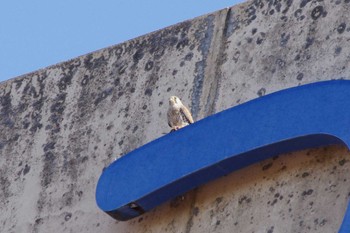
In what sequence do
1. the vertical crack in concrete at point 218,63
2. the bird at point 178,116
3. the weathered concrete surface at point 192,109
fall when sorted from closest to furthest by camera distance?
the weathered concrete surface at point 192,109 → the bird at point 178,116 → the vertical crack in concrete at point 218,63

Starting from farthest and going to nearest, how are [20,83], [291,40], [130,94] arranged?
[20,83]
[130,94]
[291,40]

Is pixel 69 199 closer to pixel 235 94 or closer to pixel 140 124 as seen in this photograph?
pixel 140 124

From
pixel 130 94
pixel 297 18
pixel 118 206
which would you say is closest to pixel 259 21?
pixel 297 18

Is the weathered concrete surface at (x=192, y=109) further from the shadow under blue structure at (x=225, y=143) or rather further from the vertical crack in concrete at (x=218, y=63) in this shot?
the shadow under blue structure at (x=225, y=143)

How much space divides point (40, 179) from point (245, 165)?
1215mm

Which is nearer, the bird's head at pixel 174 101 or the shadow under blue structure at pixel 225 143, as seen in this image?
the shadow under blue structure at pixel 225 143

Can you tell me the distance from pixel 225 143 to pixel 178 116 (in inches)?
14.2

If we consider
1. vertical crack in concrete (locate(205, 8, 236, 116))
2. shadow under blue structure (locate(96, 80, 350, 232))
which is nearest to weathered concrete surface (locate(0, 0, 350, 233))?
vertical crack in concrete (locate(205, 8, 236, 116))

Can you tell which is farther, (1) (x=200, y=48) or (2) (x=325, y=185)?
(1) (x=200, y=48)

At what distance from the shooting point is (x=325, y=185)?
5.87 metres

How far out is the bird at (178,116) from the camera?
6293 mm

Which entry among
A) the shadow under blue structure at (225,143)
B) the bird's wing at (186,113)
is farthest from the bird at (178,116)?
the shadow under blue structure at (225,143)

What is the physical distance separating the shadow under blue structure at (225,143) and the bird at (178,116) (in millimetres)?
133

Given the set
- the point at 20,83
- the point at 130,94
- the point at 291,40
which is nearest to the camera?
the point at 291,40
